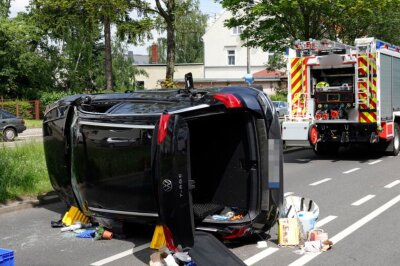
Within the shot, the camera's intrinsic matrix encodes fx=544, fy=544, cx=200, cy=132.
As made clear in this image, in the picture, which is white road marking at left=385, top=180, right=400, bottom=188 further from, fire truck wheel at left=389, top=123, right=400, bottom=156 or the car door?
the car door

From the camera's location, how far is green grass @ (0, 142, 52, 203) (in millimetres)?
9312

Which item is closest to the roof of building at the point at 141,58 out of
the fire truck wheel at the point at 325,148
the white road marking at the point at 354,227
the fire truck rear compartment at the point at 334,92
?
the fire truck wheel at the point at 325,148

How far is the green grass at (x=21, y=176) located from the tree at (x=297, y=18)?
9894 mm

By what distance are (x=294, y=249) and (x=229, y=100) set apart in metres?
1.95

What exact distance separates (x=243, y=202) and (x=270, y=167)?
71 cm

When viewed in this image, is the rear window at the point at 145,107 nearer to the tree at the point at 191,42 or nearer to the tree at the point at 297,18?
the tree at the point at 297,18

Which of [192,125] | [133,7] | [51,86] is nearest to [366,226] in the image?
[192,125]

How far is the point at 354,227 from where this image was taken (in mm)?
7293

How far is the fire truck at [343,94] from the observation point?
→ 14352mm

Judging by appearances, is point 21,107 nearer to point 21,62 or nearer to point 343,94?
point 21,62

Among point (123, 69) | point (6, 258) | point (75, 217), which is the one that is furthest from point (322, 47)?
point (123, 69)

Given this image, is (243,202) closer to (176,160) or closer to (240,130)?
(240,130)

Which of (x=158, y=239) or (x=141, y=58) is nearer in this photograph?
(x=158, y=239)

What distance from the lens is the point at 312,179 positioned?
11.8 meters
